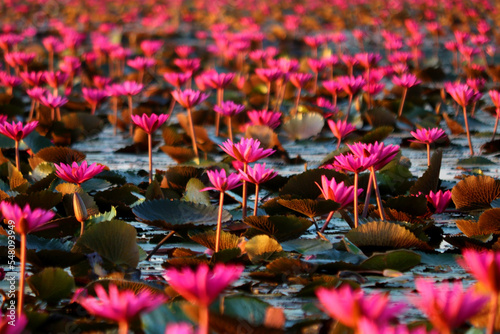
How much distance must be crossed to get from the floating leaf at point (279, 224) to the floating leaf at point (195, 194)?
0.50 meters

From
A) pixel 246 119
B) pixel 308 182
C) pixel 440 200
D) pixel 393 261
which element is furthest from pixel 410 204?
pixel 246 119

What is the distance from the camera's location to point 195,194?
114 inches

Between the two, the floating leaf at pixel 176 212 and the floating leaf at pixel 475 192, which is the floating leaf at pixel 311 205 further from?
the floating leaf at pixel 475 192

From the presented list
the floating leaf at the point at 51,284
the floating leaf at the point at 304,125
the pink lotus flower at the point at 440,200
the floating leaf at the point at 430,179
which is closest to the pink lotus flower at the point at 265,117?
the floating leaf at the point at 304,125

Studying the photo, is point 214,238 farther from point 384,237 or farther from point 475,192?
point 475,192

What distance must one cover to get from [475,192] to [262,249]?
98 centimetres

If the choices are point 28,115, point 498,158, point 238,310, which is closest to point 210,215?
point 238,310

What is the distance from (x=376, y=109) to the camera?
4.79 m

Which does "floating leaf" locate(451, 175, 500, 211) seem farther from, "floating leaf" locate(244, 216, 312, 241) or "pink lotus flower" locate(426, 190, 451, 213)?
"floating leaf" locate(244, 216, 312, 241)

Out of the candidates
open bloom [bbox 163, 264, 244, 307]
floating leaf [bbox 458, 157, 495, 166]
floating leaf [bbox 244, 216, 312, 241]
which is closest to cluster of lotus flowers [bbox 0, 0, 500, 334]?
open bloom [bbox 163, 264, 244, 307]

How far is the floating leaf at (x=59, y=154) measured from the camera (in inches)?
132

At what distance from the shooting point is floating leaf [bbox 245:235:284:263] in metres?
2.25

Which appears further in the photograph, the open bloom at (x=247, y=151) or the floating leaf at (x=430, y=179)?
the floating leaf at (x=430, y=179)

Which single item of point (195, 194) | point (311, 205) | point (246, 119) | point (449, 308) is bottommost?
point (246, 119)
